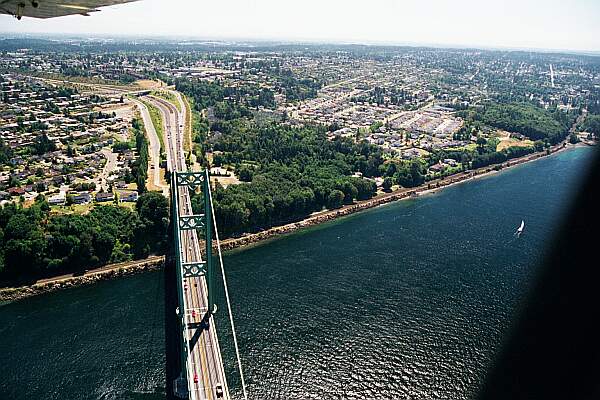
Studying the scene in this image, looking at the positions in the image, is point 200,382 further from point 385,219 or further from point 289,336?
point 385,219

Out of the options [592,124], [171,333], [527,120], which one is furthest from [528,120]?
[171,333]

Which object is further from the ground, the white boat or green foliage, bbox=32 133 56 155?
green foliage, bbox=32 133 56 155

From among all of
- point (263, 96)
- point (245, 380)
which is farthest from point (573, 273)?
point (263, 96)

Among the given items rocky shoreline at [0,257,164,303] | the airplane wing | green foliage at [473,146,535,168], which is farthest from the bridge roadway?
green foliage at [473,146,535,168]

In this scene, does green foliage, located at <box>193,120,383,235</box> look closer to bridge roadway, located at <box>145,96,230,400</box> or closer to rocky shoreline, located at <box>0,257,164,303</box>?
bridge roadway, located at <box>145,96,230,400</box>

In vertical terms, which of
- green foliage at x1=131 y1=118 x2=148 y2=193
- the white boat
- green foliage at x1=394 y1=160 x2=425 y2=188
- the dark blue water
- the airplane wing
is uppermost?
the airplane wing

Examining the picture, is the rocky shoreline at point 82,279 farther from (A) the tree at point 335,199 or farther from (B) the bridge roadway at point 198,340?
(A) the tree at point 335,199

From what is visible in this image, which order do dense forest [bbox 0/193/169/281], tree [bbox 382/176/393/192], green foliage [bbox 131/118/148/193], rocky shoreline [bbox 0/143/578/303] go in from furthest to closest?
tree [bbox 382/176/393/192]
green foliage [bbox 131/118/148/193]
dense forest [bbox 0/193/169/281]
rocky shoreline [bbox 0/143/578/303]
